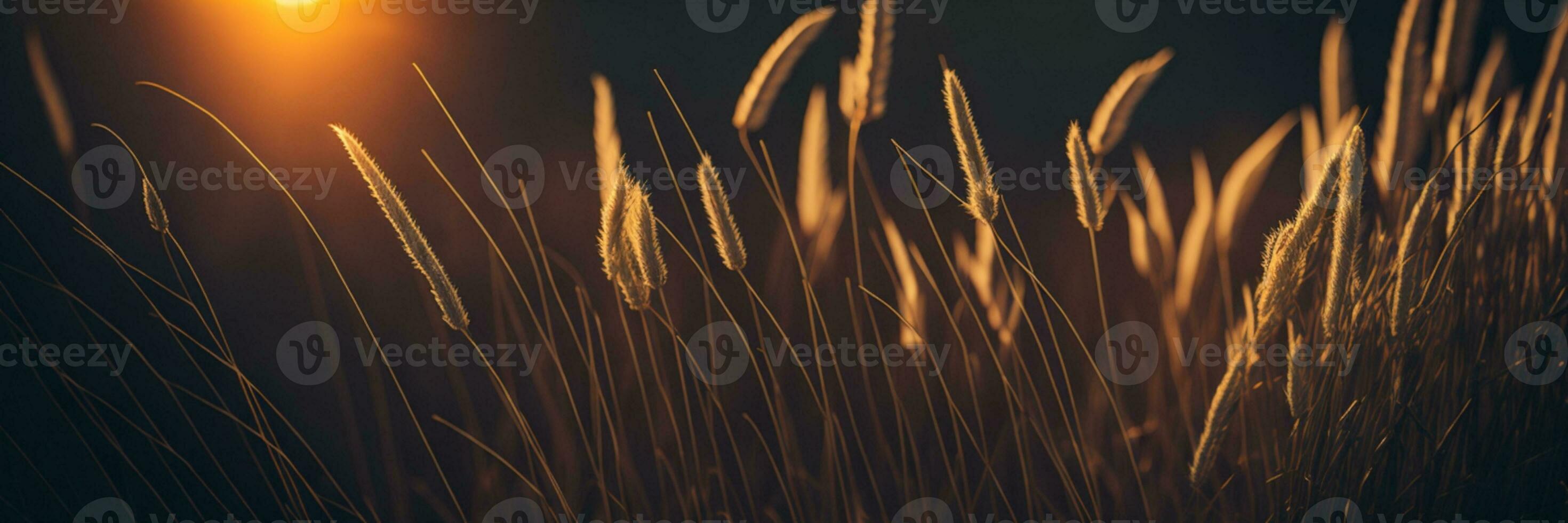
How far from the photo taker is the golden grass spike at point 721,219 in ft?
2.77

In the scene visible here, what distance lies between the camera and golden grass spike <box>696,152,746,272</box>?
84cm

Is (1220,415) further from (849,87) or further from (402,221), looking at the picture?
(402,221)

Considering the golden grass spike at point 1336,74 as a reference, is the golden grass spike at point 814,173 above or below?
below

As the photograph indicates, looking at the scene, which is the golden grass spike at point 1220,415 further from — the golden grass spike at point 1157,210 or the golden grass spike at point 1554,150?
the golden grass spike at point 1554,150

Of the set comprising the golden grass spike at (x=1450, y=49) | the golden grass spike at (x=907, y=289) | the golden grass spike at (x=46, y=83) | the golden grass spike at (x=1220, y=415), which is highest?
the golden grass spike at (x=46, y=83)

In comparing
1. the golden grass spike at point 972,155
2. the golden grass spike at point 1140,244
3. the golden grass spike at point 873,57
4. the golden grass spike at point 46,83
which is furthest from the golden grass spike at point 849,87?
the golden grass spike at point 46,83

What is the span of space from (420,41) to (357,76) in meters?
0.12

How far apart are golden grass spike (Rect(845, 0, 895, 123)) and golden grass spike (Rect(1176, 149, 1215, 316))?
1.53 feet

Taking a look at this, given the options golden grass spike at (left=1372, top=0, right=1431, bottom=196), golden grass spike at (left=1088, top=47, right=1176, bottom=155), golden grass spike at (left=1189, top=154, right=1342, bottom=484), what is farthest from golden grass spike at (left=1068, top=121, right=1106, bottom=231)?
golden grass spike at (left=1372, top=0, right=1431, bottom=196)

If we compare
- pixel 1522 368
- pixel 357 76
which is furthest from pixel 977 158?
pixel 357 76

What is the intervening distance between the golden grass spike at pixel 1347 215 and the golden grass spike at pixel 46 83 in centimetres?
169

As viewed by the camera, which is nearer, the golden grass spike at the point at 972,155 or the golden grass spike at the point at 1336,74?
the golden grass spike at the point at 972,155

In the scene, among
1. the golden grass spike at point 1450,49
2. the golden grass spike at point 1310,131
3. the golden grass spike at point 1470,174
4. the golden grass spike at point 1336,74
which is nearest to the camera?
the golden grass spike at point 1470,174

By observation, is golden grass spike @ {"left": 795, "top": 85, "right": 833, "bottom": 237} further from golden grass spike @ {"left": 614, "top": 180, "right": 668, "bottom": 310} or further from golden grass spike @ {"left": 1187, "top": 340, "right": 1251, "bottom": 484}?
golden grass spike @ {"left": 1187, "top": 340, "right": 1251, "bottom": 484}
